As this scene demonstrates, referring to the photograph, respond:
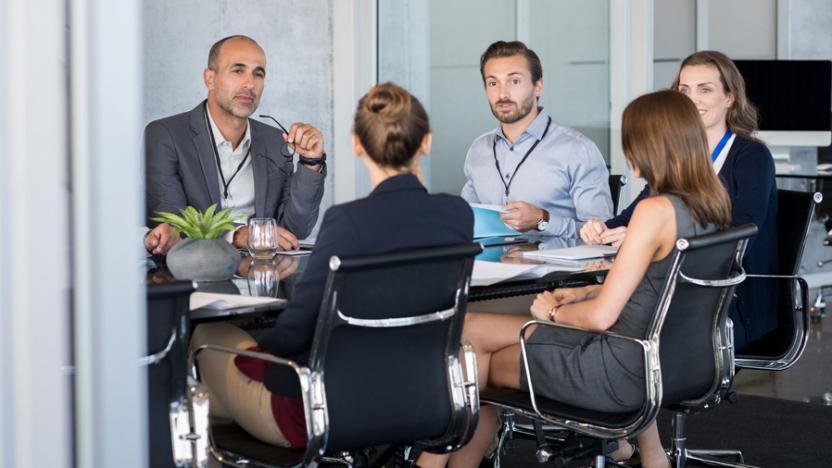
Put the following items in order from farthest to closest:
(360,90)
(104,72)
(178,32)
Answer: (360,90) < (178,32) < (104,72)

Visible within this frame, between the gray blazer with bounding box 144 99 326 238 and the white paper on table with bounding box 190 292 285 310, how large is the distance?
53.2 inches

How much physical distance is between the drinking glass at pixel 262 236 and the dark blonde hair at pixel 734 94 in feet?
5.31

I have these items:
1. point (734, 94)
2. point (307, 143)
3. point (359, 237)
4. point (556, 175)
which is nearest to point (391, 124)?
point (359, 237)

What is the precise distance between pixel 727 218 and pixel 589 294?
41 centimetres

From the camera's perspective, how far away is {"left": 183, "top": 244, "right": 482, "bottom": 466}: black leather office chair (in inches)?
89.6

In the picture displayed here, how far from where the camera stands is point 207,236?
299 centimetres

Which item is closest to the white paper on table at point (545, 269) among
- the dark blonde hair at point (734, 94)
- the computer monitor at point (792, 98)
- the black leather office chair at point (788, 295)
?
the black leather office chair at point (788, 295)

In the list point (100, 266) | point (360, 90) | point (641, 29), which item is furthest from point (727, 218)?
point (360, 90)

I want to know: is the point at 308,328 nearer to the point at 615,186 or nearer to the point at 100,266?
the point at 100,266

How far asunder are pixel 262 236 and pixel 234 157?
1.00 meters

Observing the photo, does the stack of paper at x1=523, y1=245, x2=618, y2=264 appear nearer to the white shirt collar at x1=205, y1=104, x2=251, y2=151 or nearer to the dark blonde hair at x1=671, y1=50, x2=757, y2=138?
the dark blonde hair at x1=671, y1=50, x2=757, y2=138

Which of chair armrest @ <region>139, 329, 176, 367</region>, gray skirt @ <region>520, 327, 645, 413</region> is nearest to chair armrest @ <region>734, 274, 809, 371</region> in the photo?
gray skirt @ <region>520, 327, 645, 413</region>

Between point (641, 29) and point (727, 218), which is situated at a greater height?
point (641, 29)

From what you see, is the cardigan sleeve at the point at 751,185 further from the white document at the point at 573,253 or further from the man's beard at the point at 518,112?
the man's beard at the point at 518,112
